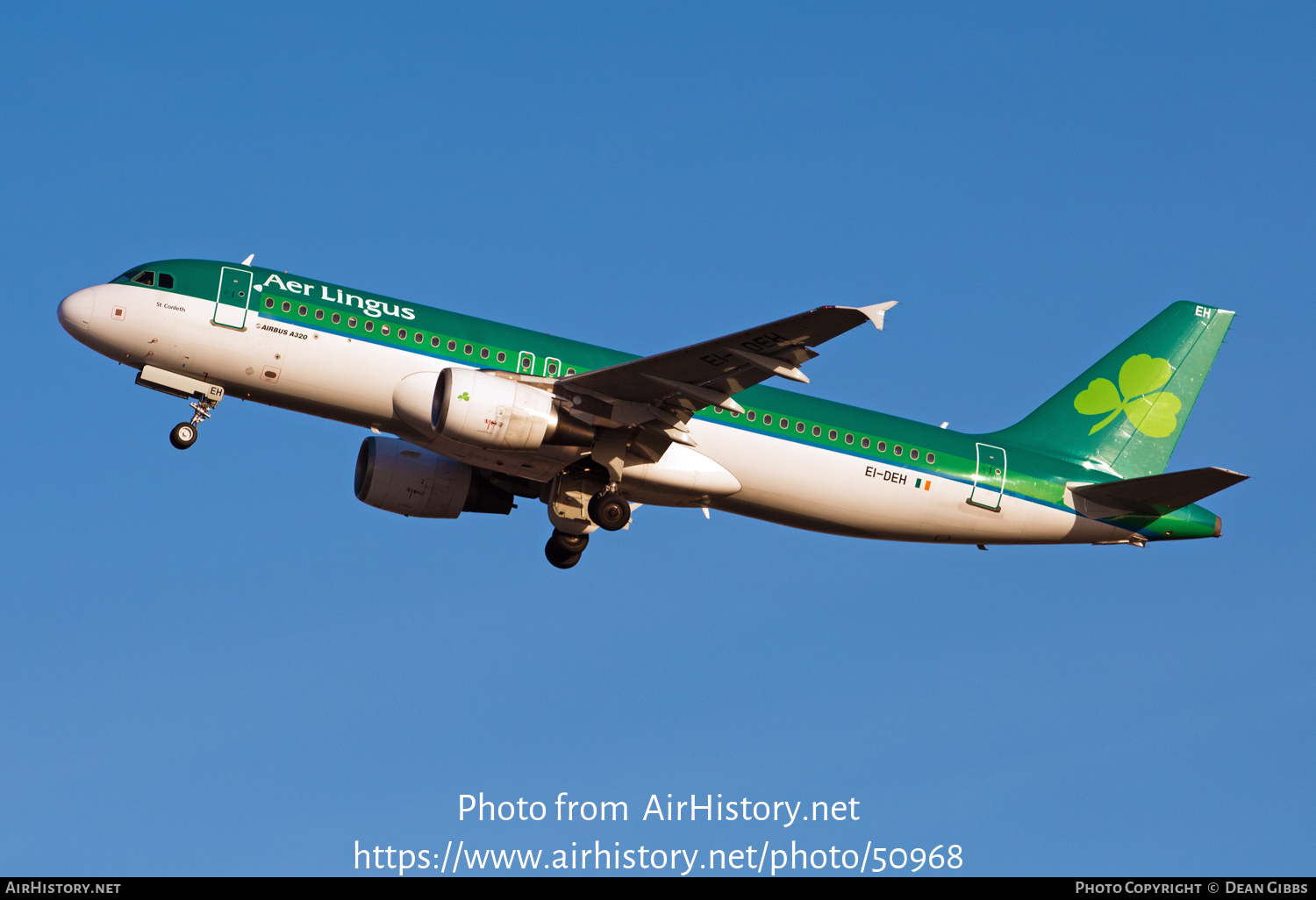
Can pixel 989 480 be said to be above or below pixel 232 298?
below

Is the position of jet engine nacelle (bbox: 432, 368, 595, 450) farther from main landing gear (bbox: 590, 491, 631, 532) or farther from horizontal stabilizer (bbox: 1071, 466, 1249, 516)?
horizontal stabilizer (bbox: 1071, 466, 1249, 516)

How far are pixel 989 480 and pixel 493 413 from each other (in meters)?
12.7

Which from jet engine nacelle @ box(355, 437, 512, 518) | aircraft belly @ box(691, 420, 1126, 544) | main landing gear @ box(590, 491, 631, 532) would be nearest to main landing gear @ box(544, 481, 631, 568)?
main landing gear @ box(590, 491, 631, 532)

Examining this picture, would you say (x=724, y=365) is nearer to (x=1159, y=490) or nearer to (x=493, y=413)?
(x=493, y=413)

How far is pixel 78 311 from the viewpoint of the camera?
2948 cm

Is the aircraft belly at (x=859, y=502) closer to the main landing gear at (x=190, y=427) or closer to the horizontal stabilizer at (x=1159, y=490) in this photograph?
the horizontal stabilizer at (x=1159, y=490)

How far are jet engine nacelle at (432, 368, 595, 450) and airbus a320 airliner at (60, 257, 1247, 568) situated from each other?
0.13 ft

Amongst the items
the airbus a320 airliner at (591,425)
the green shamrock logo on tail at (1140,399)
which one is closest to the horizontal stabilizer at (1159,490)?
the airbus a320 airliner at (591,425)

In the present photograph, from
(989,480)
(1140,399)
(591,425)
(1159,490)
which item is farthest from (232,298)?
(1140,399)

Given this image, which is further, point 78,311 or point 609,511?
point 609,511

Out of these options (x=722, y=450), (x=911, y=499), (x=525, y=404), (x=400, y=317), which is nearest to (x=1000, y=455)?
(x=911, y=499)

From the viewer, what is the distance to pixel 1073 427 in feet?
120

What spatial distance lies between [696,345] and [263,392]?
9355 millimetres

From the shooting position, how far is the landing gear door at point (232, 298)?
29.4 metres
